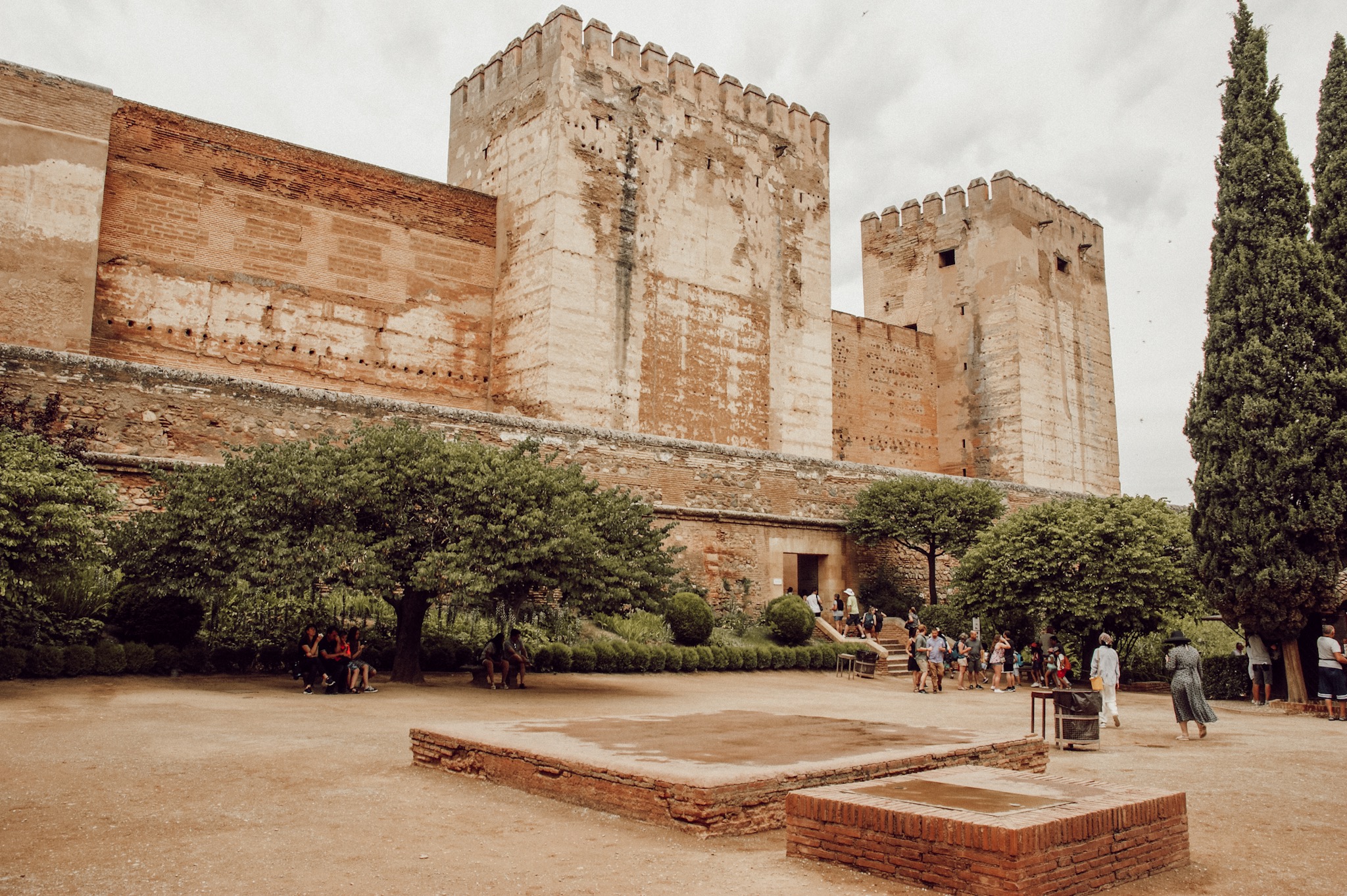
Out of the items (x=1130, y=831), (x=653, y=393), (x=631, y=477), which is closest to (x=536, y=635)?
(x=631, y=477)

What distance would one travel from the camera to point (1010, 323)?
29.1 metres

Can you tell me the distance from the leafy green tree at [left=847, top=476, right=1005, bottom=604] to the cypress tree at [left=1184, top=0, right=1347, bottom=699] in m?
6.85

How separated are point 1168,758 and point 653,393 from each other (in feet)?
48.2

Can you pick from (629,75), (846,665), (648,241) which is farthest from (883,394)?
(846,665)

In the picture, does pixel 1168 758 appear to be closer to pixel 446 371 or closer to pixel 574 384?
pixel 574 384

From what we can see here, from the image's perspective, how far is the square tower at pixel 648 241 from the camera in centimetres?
2095

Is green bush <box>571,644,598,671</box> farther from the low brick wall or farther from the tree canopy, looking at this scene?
the low brick wall

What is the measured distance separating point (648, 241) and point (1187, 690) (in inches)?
599

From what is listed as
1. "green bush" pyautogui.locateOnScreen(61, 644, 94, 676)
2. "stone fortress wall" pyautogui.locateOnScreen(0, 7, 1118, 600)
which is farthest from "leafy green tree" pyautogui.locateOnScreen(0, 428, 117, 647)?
"stone fortress wall" pyautogui.locateOnScreen(0, 7, 1118, 600)

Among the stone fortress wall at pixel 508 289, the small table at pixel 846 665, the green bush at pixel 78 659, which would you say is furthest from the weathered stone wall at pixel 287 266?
the small table at pixel 846 665

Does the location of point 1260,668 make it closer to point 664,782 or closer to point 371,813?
point 664,782

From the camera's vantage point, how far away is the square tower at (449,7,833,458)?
21.0 meters

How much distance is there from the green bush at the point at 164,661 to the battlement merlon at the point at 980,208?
25320 millimetres

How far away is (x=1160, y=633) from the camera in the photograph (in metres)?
17.1
